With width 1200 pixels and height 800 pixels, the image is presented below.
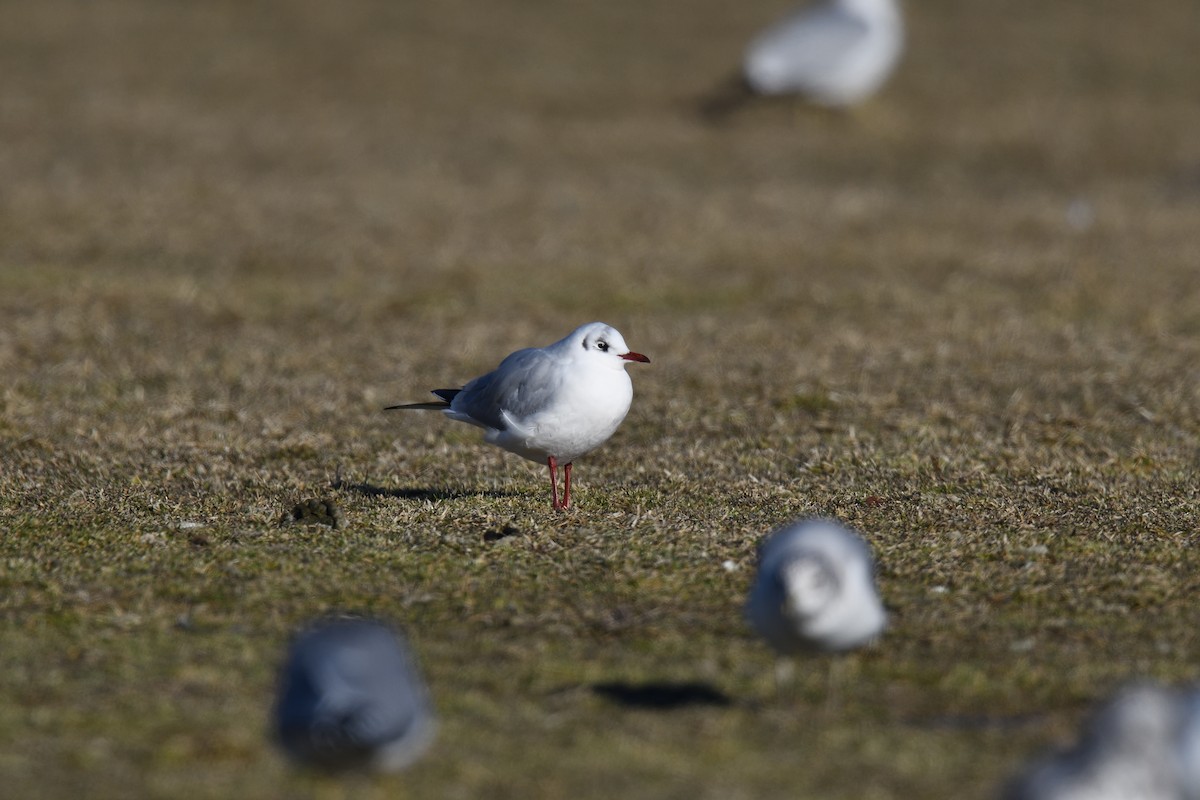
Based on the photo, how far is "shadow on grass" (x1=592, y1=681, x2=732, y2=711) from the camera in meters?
5.77

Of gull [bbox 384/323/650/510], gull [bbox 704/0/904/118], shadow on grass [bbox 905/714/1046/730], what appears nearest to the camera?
shadow on grass [bbox 905/714/1046/730]

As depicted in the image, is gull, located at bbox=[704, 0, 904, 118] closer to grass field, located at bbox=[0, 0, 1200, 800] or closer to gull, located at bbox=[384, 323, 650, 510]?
grass field, located at bbox=[0, 0, 1200, 800]

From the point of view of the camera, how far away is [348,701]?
453cm

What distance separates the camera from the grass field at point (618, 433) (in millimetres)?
5711

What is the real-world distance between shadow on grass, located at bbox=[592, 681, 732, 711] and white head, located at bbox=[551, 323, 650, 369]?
246 cm

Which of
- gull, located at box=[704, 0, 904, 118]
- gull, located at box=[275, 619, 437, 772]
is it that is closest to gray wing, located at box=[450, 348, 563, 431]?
gull, located at box=[275, 619, 437, 772]

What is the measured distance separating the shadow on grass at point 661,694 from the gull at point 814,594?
35 cm

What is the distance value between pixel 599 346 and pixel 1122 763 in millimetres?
4362

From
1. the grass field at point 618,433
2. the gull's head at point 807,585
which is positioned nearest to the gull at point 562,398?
the grass field at point 618,433

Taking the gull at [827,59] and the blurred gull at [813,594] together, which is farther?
the gull at [827,59]

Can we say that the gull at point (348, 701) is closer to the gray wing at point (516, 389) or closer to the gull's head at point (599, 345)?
the gray wing at point (516, 389)

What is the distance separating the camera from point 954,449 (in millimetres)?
9711

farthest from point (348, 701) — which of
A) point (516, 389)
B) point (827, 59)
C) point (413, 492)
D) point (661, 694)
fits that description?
point (827, 59)

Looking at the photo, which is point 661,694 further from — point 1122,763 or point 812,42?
point 812,42
